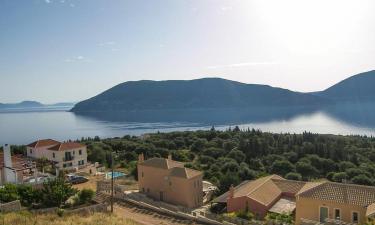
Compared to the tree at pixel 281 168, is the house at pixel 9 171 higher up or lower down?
higher up

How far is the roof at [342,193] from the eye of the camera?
18731 millimetres

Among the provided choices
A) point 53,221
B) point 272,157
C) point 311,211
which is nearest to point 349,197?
point 311,211

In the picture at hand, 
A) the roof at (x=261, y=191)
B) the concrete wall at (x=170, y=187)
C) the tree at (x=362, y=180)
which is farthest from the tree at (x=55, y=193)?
the tree at (x=362, y=180)

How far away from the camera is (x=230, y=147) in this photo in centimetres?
5581

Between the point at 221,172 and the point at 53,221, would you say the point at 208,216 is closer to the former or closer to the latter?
the point at 53,221

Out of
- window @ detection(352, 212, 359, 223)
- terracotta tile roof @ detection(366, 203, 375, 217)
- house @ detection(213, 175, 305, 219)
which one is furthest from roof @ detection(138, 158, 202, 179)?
terracotta tile roof @ detection(366, 203, 375, 217)

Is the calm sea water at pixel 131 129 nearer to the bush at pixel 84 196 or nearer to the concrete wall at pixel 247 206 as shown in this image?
the bush at pixel 84 196

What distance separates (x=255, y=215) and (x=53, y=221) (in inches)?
445

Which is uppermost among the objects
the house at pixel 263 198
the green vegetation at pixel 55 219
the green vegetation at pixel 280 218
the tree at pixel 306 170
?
the green vegetation at pixel 55 219

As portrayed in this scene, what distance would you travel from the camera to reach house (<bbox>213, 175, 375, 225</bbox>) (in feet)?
60.5

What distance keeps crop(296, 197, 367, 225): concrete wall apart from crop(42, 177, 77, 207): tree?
13.0 m

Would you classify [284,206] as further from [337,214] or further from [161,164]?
[161,164]

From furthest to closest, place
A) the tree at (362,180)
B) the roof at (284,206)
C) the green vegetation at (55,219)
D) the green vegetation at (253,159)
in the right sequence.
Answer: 1. the green vegetation at (253,159)
2. the tree at (362,180)
3. the roof at (284,206)
4. the green vegetation at (55,219)

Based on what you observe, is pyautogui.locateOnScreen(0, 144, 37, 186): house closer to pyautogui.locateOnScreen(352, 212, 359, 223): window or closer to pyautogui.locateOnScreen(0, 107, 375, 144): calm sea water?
pyautogui.locateOnScreen(352, 212, 359, 223): window
